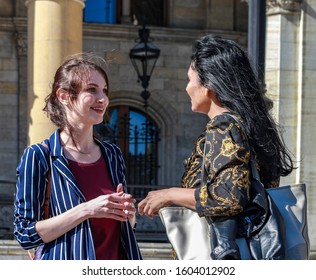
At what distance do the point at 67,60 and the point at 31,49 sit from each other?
11.5 meters

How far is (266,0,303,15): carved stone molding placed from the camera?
55.3ft

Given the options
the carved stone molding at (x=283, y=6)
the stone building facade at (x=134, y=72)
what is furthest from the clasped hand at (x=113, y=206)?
the stone building facade at (x=134, y=72)

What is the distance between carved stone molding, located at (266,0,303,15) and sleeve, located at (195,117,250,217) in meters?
11.9

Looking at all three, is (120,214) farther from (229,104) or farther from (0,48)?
(0,48)

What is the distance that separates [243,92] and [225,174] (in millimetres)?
415

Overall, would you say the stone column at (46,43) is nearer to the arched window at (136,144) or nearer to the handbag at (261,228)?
the arched window at (136,144)

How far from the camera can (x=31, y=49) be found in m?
17.0

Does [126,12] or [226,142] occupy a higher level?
[126,12]

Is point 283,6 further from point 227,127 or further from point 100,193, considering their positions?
point 227,127

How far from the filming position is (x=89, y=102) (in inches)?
216

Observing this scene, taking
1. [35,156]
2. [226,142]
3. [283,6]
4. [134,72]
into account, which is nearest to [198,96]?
[226,142]

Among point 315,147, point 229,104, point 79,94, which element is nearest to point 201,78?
point 229,104

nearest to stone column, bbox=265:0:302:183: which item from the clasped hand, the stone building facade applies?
the stone building facade

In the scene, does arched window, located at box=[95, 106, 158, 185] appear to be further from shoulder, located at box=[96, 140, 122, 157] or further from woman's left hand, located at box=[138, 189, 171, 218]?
woman's left hand, located at box=[138, 189, 171, 218]
